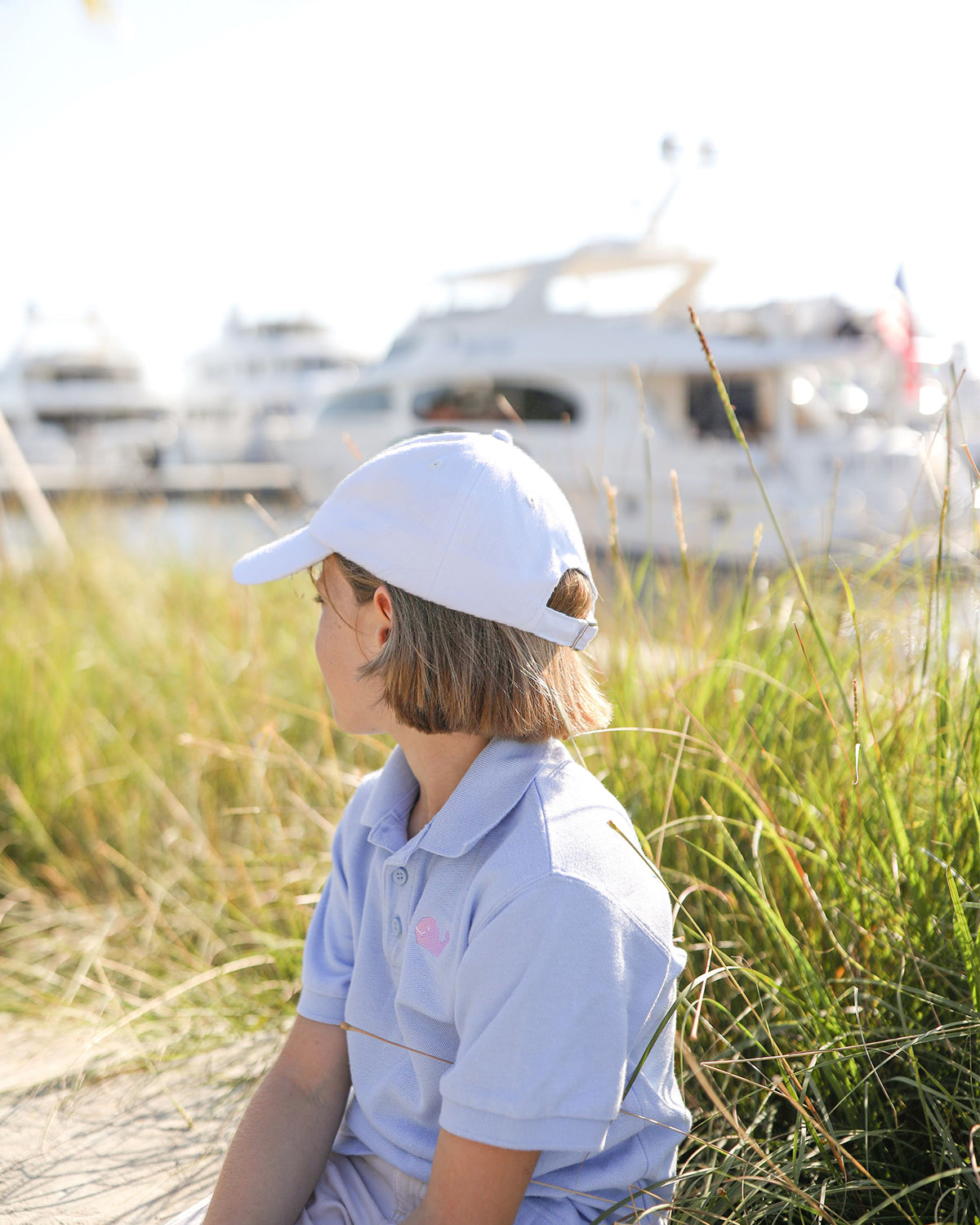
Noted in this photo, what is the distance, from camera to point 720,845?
1945 millimetres

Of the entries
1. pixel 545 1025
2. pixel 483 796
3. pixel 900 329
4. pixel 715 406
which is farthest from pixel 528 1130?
pixel 715 406

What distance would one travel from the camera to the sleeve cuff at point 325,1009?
152cm

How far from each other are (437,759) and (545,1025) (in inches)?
17.1

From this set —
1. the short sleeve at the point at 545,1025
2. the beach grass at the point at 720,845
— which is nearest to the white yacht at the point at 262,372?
the beach grass at the point at 720,845

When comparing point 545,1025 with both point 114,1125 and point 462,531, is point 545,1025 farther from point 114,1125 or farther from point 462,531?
point 114,1125

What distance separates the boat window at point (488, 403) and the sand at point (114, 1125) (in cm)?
1321

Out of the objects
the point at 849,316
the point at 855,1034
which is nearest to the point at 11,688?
the point at 855,1034

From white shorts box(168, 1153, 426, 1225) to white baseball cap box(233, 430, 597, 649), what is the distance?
79cm

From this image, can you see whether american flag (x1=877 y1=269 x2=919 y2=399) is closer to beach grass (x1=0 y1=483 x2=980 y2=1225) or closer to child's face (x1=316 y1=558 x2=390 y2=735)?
beach grass (x1=0 y1=483 x2=980 y2=1225)

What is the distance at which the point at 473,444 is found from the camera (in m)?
1.36

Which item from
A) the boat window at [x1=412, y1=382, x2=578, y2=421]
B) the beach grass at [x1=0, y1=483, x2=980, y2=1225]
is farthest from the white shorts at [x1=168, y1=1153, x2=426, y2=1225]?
the boat window at [x1=412, y1=382, x2=578, y2=421]

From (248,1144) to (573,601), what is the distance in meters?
0.90

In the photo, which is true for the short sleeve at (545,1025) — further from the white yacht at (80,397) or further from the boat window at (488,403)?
the white yacht at (80,397)

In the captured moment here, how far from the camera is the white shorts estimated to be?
4.49 ft
